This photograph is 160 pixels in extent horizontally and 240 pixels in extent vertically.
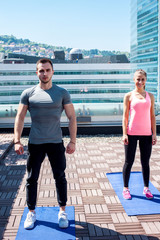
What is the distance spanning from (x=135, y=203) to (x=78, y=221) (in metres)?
0.69

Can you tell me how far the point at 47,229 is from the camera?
213 cm

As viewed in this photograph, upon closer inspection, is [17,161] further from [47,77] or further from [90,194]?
[47,77]

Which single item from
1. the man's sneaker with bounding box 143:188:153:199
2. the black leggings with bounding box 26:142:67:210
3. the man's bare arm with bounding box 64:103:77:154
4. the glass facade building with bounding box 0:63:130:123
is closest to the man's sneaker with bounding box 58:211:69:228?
the black leggings with bounding box 26:142:67:210

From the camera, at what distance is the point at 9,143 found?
520cm

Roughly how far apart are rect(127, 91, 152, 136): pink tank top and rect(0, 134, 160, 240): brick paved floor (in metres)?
0.81

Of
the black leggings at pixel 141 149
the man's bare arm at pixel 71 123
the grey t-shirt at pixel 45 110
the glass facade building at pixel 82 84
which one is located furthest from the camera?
the glass facade building at pixel 82 84

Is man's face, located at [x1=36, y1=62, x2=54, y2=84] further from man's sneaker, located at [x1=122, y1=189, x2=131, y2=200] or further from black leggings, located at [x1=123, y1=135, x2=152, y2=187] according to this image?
man's sneaker, located at [x1=122, y1=189, x2=131, y2=200]

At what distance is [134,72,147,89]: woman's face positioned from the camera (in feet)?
8.12

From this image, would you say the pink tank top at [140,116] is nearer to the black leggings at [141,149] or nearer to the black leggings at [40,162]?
the black leggings at [141,149]

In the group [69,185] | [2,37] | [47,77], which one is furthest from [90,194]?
[2,37]

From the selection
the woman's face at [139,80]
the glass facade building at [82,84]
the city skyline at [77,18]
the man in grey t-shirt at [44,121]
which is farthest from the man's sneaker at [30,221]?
the city skyline at [77,18]

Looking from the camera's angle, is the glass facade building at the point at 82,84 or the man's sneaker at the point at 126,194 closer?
the man's sneaker at the point at 126,194

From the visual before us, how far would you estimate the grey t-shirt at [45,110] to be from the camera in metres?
1.94

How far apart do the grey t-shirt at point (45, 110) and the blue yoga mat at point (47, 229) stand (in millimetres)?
783
